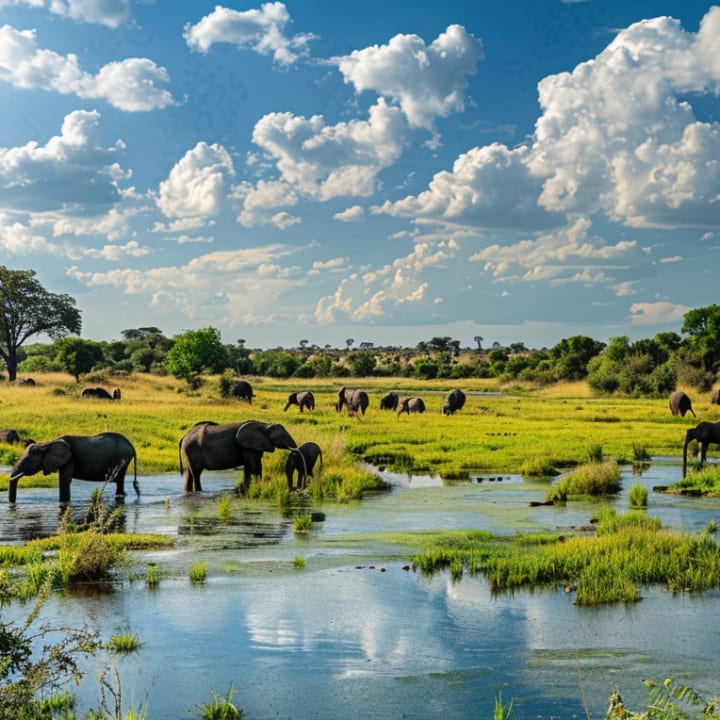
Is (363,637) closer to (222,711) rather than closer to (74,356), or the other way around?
(222,711)

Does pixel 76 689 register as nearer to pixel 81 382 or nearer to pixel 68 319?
pixel 81 382

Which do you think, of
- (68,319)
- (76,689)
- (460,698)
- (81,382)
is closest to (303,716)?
(460,698)

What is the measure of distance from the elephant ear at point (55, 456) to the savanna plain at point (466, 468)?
66.7 inches

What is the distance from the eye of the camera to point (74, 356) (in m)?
72.0

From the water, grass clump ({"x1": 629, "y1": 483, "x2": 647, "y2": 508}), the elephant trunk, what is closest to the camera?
the water

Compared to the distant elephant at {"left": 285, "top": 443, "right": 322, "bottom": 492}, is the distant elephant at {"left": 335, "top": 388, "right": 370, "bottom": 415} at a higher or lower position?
higher

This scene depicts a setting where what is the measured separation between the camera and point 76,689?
29.2 ft

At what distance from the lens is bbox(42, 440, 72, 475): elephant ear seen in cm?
2042

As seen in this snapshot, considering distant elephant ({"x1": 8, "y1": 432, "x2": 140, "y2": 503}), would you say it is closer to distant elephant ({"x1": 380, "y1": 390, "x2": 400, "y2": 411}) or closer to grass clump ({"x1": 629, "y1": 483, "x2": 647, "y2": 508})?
grass clump ({"x1": 629, "y1": 483, "x2": 647, "y2": 508})

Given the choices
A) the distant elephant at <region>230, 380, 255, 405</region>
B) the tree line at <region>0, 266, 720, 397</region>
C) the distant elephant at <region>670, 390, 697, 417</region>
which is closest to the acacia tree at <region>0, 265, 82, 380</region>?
the tree line at <region>0, 266, 720, 397</region>

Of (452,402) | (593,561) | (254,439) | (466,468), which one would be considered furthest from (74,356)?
(593,561)

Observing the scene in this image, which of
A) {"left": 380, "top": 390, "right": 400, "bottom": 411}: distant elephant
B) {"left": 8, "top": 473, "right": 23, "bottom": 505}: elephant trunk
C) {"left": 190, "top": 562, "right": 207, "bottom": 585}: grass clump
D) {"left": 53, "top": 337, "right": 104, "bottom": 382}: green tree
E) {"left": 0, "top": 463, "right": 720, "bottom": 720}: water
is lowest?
{"left": 0, "top": 463, "right": 720, "bottom": 720}: water

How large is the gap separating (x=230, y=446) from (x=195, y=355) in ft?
150

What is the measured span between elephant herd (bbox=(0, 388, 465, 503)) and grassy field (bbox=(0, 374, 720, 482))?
1125 millimetres
